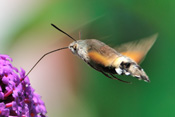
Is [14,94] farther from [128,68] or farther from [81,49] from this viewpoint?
[128,68]

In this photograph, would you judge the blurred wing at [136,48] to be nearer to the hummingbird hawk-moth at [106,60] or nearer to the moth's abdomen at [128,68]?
the hummingbird hawk-moth at [106,60]

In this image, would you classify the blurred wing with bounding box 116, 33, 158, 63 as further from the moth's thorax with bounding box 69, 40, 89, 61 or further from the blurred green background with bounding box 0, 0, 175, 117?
the blurred green background with bounding box 0, 0, 175, 117

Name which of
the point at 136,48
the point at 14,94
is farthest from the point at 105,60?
the point at 14,94

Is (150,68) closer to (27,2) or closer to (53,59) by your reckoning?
(53,59)

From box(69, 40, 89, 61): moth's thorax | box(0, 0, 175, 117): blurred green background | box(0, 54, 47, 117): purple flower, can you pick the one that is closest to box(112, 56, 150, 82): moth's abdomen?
box(69, 40, 89, 61): moth's thorax

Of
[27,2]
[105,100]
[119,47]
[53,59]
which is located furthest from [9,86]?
[27,2]

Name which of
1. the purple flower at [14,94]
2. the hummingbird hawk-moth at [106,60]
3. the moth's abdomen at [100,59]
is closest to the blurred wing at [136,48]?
the hummingbird hawk-moth at [106,60]
